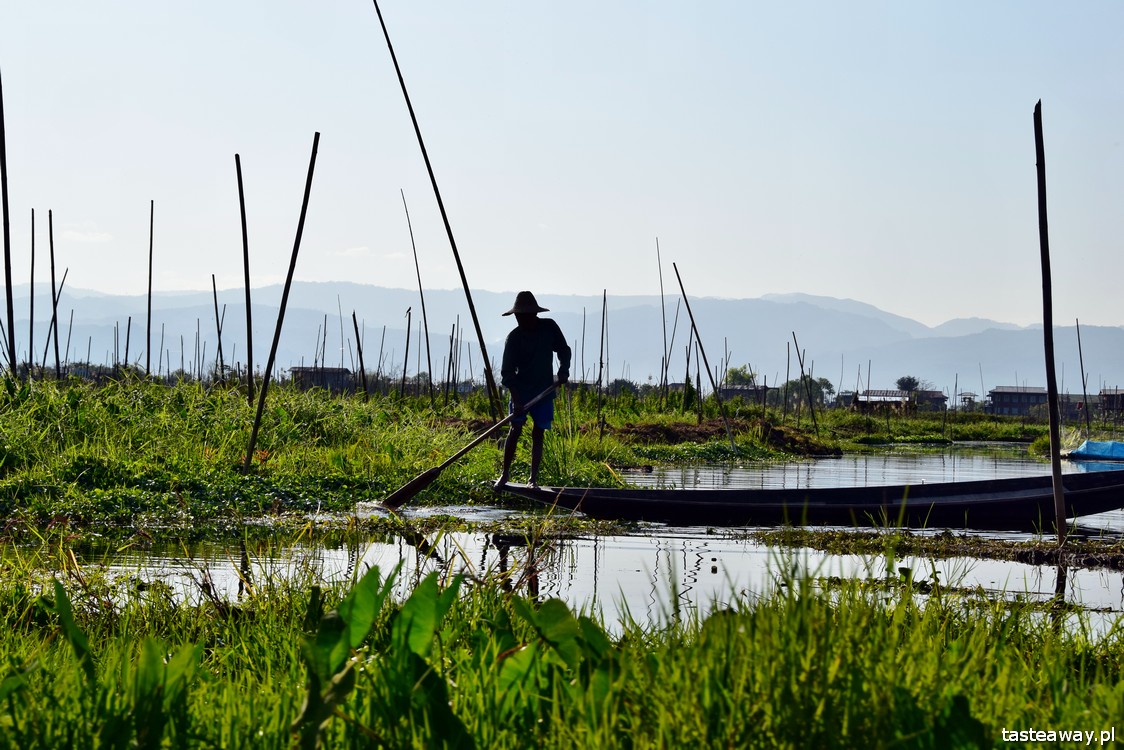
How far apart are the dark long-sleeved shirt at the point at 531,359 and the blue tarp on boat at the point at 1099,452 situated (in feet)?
51.7

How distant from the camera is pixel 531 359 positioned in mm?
8984

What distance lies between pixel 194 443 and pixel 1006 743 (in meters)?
9.57

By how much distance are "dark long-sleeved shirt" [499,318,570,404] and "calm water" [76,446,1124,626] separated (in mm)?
1094

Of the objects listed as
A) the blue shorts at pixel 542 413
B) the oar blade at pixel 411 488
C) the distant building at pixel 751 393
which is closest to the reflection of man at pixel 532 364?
the blue shorts at pixel 542 413

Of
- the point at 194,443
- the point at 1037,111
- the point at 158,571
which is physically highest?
the point at 1037,111

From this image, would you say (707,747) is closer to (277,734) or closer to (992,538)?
(277,734)

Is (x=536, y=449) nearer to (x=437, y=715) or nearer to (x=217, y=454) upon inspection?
(x=217, y=454)

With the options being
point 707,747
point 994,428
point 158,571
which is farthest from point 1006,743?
point 994,428

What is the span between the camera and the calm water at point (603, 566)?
15.1 ft

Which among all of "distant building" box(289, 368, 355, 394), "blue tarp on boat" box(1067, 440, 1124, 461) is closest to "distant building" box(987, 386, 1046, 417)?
"blue tarp on boat" box(1067, 440, 1124, 461)

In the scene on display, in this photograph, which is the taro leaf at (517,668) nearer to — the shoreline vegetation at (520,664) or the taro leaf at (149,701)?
the shoreline vegetation at (520,664)

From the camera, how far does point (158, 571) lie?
5.48m

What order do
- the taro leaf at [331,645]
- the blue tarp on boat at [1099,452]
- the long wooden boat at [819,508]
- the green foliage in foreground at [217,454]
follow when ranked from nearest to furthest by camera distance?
the taro leaf at [331,645]
the green foliage in foreground at [217,454]
the long wooden boat at [819,508]
the blue tarp on boat at [1099,452]

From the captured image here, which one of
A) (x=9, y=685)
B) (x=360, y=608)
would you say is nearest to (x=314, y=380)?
(x=9, y=685)
